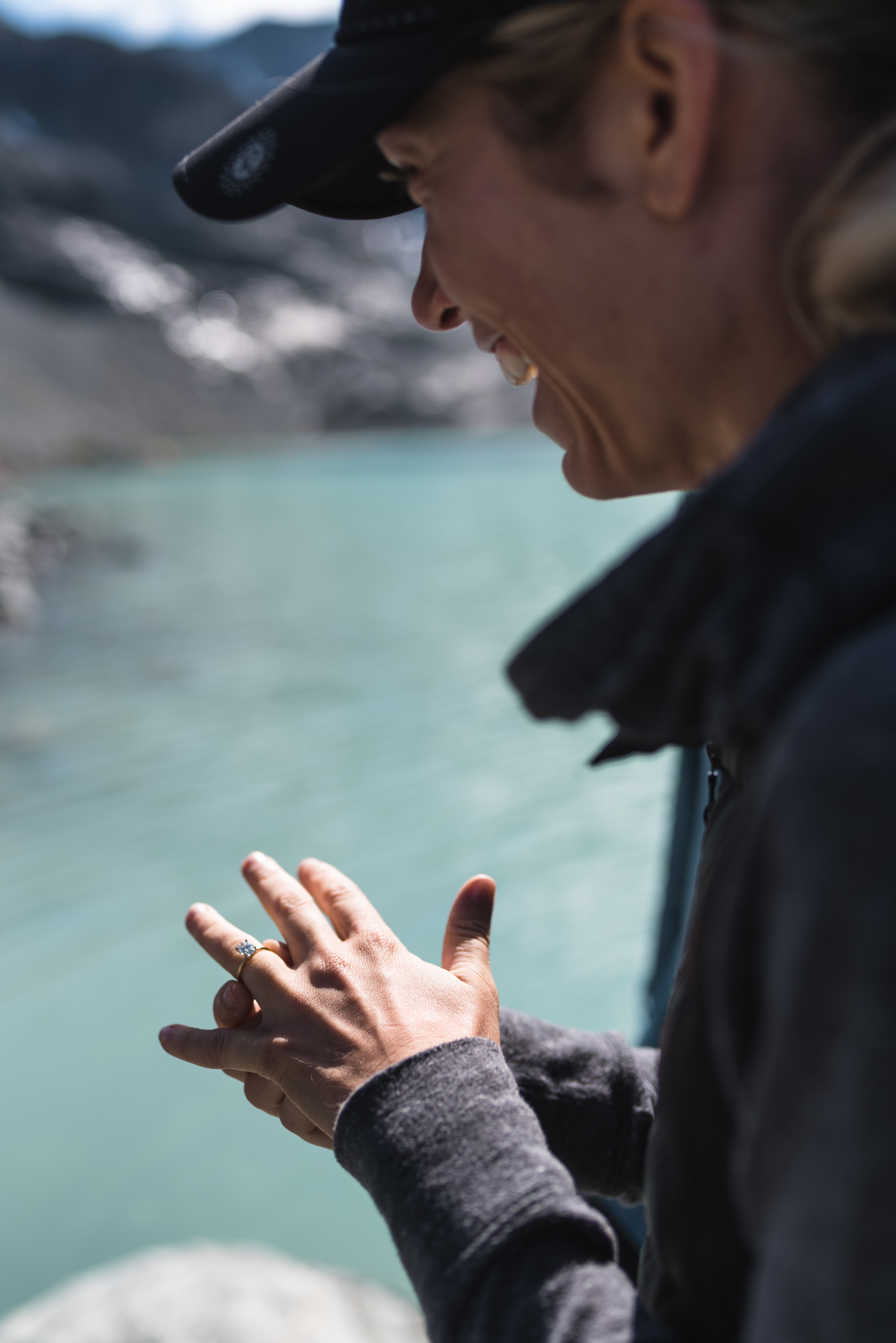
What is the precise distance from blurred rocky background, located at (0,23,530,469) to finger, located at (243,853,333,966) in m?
38.7

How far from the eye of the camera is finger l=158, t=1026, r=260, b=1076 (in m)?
0.73

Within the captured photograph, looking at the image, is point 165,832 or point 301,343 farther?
point 301,343

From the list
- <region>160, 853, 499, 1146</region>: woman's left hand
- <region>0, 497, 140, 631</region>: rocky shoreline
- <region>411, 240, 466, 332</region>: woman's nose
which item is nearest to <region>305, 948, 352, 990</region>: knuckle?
<region>160, 853, 499, 1146</region>: woman's left hand

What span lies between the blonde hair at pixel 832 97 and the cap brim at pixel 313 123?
0.04 m

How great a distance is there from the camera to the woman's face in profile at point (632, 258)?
53 centimetres

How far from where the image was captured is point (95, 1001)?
3633 millimetres

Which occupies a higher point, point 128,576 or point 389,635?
point 128,576

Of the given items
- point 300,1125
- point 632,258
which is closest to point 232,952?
point 300,1125

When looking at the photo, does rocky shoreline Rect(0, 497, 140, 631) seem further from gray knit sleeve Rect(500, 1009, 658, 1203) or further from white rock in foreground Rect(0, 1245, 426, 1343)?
gray knit sleeve Rect(500, 1009, 658, 1203)

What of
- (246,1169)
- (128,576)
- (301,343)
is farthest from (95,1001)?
(301,343)

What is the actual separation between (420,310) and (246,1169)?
2.69 metres

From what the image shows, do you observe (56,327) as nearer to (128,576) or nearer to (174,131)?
(174,131)

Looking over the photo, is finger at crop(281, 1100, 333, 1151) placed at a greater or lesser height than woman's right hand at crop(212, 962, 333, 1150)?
lesser

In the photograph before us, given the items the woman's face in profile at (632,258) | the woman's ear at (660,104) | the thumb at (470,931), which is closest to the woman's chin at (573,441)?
the woman's face in profile at (632,258)
